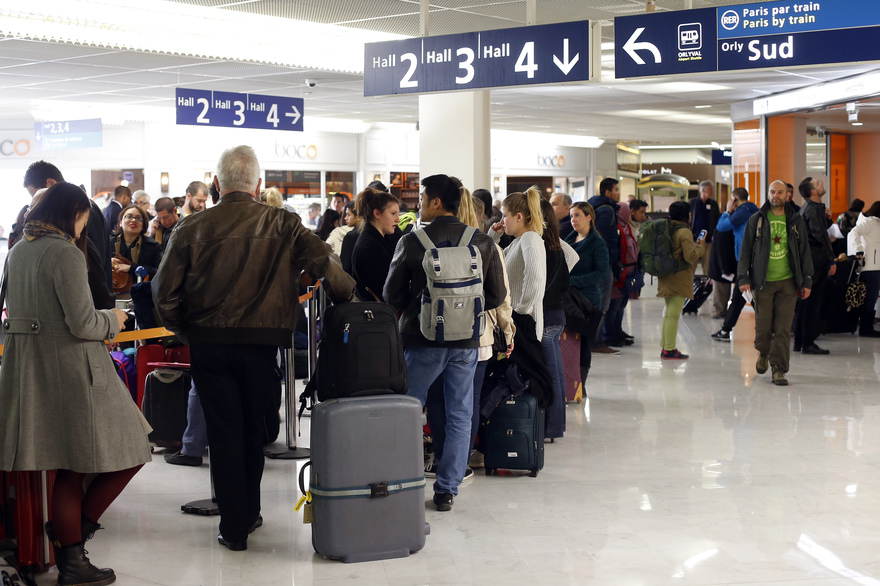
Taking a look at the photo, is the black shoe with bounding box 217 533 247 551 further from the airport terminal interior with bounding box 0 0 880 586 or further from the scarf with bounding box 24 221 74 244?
the scarf with bounding box 24 221 74 244

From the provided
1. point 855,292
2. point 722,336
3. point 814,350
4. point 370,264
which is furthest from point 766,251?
point 370,264

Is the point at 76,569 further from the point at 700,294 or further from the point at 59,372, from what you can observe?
the point at 700,294

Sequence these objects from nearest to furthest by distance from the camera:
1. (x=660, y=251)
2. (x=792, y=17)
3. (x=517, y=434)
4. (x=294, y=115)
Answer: (x=517, y=434) → (x=792, y=17) → (x=660, y=251) → (x=294, y=115)

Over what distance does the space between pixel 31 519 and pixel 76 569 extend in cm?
27

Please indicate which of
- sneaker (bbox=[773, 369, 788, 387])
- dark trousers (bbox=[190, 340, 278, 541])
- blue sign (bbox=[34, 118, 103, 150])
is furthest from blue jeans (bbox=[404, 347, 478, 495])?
blue sign (bbox=[34, 118, 103, 150])

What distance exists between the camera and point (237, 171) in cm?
360

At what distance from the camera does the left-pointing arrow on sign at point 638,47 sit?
19.4ft

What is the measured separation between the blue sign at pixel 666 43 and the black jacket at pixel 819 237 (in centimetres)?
395

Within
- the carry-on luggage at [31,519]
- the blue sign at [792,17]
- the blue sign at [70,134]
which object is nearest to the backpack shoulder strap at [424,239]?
the carry-on luggage at [31,519]

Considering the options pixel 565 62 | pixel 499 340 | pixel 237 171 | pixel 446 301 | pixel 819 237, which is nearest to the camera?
pixel 237 171

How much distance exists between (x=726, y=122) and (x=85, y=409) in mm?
17088

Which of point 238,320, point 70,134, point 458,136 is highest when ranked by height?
point 70,134

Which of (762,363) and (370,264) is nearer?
(370,264)

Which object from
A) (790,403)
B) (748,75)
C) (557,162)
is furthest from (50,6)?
(557,162)
